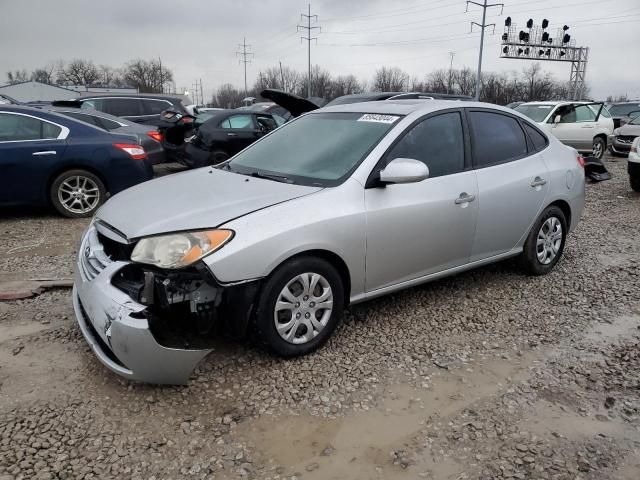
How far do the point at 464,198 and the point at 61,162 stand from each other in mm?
5176

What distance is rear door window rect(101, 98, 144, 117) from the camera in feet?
37.8

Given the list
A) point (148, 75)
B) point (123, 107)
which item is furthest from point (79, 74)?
point (123, 107)

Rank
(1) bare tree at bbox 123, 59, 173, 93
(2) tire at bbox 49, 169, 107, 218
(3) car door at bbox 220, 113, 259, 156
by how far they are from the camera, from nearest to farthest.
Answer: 1. (2) tire at bbox 49, 169, 107, 218
2. (3) car door at bbox 220, 113, 259, 156
3. (1) bare tree at bbox 123, 59, 173, 93

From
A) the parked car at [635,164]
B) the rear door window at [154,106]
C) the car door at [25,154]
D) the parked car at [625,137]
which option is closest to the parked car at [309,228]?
the car door at [25,154]

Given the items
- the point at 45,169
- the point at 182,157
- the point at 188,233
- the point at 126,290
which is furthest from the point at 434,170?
the point at 182,157

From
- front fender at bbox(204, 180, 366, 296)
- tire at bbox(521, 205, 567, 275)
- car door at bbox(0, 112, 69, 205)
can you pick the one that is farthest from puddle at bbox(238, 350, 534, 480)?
car door at bbox(0, 112, 69, 205)

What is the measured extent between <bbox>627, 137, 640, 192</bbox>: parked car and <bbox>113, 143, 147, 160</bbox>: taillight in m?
8.08

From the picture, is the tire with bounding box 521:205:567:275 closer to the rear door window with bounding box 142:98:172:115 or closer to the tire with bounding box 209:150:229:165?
the tire with bounding box 209:150:229:165

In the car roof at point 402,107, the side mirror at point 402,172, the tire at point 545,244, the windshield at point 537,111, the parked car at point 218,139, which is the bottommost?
the tire at point 545,244

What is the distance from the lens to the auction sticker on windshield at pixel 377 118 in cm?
372

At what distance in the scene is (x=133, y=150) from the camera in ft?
22.6

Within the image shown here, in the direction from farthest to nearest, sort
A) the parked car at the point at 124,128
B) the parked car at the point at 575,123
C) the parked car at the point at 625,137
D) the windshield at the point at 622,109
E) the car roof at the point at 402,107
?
the windshield at the point at 622,109 → the parked car at the point at 575,123 → the parked car at the point at 625,137 → the parked car at the point at 124,128 → the car roof at the point at 402,107

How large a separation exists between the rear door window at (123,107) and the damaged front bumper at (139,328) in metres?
9.67

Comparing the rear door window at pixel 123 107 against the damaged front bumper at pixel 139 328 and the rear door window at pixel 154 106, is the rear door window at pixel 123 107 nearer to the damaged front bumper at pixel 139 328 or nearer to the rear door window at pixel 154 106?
the rear door window at pixel 154 106
